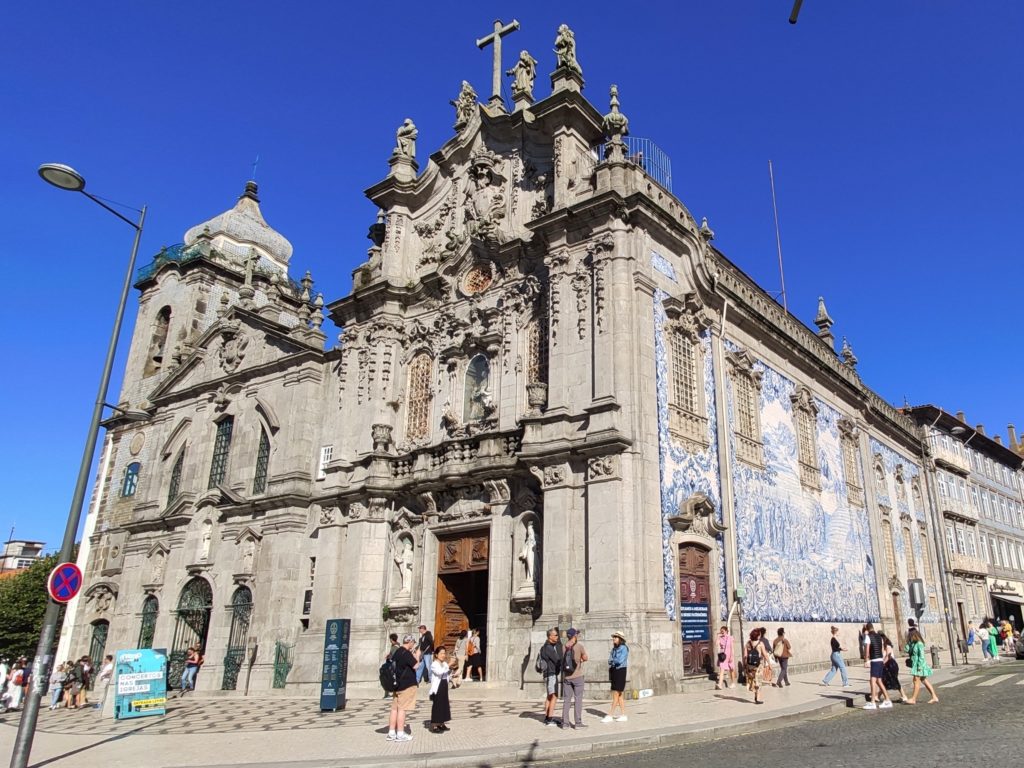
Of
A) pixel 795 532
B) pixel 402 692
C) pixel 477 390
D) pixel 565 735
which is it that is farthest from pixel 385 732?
pixel 795 532

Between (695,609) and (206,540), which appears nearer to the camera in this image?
(695,609)

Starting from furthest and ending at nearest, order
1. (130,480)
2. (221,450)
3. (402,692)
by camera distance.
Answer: (130,480), (221,450), (402,692)

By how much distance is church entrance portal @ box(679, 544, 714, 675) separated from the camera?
59.8 feet

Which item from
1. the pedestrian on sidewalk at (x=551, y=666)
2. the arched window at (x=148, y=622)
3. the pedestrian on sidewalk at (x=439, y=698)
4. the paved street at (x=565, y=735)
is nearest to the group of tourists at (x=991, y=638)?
the paved street at (x=565, y=735)

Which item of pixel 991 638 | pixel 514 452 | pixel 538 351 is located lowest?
pixel 991 638

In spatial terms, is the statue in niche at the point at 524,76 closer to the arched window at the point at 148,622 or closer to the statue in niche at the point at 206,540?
the statue in niche at the point at 206,540

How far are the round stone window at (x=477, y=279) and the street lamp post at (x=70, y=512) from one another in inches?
465

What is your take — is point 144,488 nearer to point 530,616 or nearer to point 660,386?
point 530,616

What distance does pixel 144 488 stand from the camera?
32125 mm

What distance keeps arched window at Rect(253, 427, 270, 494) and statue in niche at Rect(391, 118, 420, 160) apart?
11260mm

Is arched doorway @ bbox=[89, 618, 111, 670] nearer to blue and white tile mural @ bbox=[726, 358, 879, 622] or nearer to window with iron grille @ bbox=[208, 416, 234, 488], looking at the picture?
window with iron grille @ bbox=[208, 416, 234, 488]

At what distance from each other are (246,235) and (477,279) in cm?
2272

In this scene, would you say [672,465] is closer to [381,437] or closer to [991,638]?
[381,437]

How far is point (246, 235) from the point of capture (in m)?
41.8
